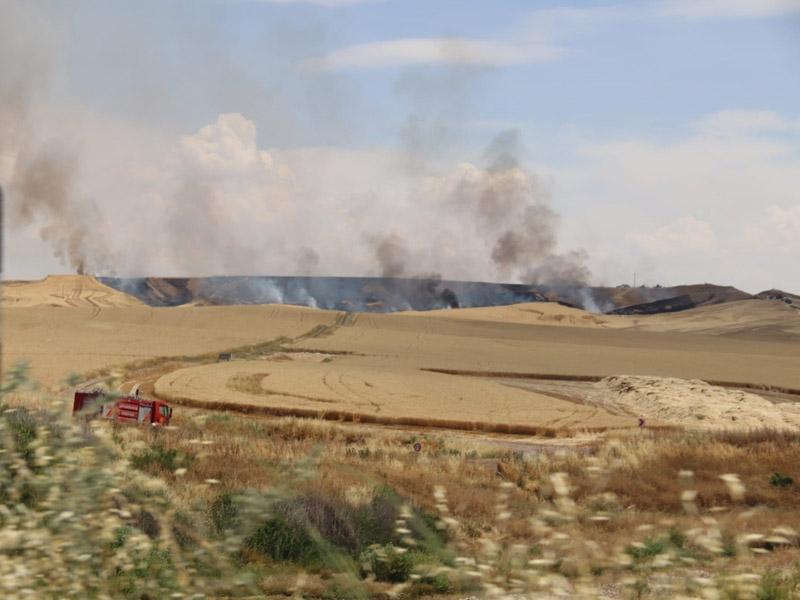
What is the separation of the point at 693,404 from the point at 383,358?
96.9ft

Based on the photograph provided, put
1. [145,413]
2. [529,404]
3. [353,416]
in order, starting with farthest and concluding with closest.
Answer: [529,404]
[353,416]
[145,413]

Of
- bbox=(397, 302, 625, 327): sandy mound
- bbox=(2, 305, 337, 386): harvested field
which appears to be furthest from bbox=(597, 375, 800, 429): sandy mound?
bbox=(397, 302, 625, 327): sandy mound

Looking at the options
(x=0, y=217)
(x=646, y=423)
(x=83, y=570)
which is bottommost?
(x=646, y=423)

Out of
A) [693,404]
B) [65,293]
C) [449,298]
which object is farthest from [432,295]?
[693,404]

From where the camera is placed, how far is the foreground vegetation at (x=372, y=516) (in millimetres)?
A: 3615

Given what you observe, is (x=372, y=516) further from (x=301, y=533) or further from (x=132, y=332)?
(x=132, y=332)

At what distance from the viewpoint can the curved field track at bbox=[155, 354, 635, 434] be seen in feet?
121

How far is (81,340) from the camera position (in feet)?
232

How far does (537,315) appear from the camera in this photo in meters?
155

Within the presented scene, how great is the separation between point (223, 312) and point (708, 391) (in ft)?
237

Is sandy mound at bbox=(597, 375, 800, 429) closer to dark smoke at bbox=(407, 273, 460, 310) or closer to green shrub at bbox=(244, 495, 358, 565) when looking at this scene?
green shrub at bbox=(244, 495, 358, 565)

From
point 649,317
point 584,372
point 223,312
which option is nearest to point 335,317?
point 223,312

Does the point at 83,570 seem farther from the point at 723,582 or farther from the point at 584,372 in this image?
the point at 584,372

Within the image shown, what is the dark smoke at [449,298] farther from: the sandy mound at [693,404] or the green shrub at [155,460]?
the green shrub at [155,460]
